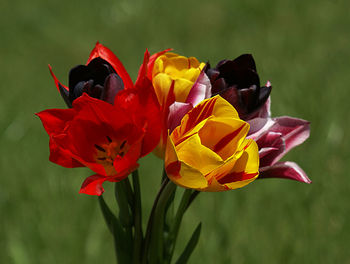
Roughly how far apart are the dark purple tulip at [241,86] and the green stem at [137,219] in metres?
0.15

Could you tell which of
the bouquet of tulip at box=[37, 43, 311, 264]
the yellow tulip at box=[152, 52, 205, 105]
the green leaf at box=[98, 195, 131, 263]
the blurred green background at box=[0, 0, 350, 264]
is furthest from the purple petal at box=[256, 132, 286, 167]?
the blurred green background at box=[0, 0, 350, 264]

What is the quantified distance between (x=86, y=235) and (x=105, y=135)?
0.82 m

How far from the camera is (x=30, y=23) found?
3.15 meters

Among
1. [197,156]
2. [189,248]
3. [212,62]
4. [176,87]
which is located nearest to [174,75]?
[176,87]

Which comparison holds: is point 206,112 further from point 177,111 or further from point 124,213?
point 124,213

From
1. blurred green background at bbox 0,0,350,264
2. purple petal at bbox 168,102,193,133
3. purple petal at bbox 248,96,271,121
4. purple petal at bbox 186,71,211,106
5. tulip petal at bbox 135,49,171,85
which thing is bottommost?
blurred green background at bbox 0,0,350,264

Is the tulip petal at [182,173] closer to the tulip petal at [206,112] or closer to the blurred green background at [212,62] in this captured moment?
the tulip petal at [206,112]

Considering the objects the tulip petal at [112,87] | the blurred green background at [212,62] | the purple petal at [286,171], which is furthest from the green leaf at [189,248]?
the blurred green background at [212,62]

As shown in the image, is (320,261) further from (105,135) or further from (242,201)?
(105,135)

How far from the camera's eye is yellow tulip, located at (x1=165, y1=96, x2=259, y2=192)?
542mm

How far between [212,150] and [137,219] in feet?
Answer: 0.51

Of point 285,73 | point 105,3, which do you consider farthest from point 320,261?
point 105,3

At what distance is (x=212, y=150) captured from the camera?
58cm

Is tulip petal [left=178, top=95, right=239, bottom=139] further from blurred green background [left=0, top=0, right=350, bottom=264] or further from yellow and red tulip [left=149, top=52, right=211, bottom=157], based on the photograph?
blurred green background [left=0, top=0, right=350, bottom=264]
